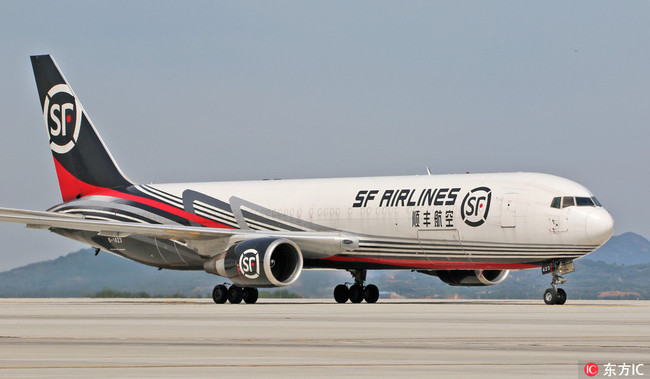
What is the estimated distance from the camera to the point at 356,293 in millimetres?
39875

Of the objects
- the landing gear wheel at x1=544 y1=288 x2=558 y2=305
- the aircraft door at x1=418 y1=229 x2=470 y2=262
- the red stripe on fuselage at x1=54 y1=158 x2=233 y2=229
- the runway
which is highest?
the red stripe on fuselage at x1=54 y1=158 x2=233 y2=229

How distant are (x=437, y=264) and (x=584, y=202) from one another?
193 inches

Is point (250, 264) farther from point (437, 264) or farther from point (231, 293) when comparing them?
point (437, 264)

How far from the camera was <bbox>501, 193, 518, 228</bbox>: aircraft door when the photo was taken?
35.6 meters

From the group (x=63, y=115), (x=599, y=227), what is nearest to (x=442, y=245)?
(x=599, y=227)

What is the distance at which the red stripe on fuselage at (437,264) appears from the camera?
36250 millimetres

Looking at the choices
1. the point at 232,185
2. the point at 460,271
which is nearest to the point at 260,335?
the point at 460,271

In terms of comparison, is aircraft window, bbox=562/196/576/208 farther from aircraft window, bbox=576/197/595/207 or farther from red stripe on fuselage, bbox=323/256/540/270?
red stripe on fuselage, bbox=323/256/540/270

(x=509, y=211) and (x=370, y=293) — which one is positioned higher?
(x=509, y=211)

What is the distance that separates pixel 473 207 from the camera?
119ft

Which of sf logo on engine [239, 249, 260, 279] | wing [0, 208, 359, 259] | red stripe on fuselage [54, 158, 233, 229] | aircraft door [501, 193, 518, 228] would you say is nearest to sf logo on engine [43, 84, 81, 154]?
red stripe on fuselage [54, 158, 233, 229]

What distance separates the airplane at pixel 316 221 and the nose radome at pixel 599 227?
0.04 m

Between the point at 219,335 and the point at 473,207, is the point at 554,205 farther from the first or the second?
the point at 219,335

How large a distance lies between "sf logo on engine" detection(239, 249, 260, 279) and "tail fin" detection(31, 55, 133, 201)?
10584 millimetres
